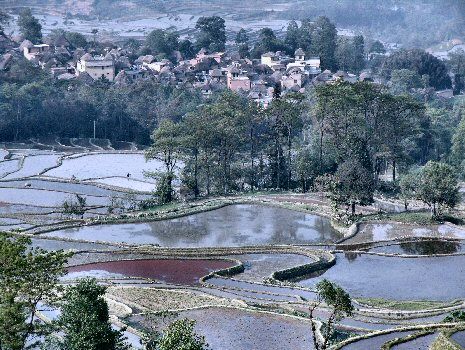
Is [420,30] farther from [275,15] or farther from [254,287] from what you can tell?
[254,287]

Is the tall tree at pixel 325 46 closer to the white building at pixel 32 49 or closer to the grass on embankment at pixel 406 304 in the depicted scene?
the white building at pixel 32 49

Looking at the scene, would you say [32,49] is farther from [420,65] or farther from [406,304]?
[406,304]

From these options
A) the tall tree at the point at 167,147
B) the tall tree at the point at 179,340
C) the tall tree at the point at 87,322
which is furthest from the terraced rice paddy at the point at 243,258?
the tall tree at the point at 179,340

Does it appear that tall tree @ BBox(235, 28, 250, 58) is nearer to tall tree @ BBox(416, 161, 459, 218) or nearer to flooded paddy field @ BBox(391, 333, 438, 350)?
tall tree @ BBox(416, 161, 459, 218)

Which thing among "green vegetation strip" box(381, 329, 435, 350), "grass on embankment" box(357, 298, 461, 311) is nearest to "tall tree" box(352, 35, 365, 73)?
"grass on embankment" box(357, 298, 461, 311)

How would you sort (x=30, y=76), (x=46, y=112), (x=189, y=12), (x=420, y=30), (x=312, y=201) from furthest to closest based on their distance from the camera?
(x=189, y=12) → (x=420, y=30) → (x=30, y=76) → (x=46, y=112) → (x=312, y=201)

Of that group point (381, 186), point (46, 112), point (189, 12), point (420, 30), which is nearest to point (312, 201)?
point (381, 186)
